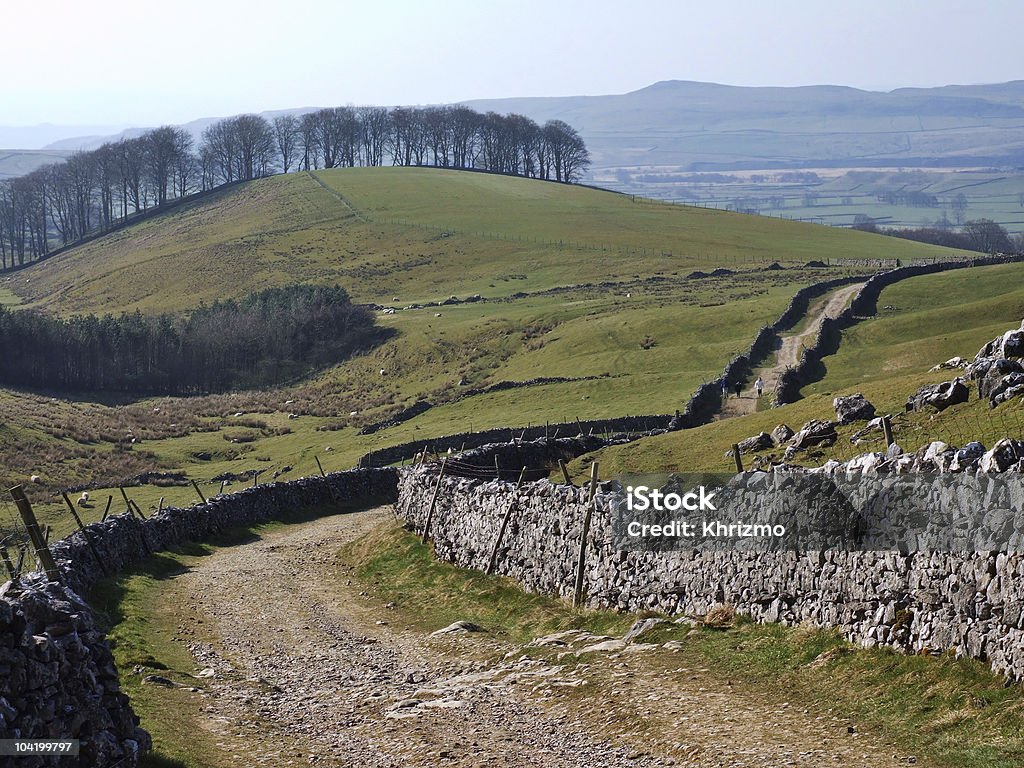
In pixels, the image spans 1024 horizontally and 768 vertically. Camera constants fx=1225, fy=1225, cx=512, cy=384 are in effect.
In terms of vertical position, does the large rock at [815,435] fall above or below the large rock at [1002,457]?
below

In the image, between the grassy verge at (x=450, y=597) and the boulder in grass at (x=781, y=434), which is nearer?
the grassy verge at (x=450, y=597)

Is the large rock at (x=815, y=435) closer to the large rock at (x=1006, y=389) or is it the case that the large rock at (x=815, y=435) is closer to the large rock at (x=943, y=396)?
the large rock at (x=943, y=396)

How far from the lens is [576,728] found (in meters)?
19.4

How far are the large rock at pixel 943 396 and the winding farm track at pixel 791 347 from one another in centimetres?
2502

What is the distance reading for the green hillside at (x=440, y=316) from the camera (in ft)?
256

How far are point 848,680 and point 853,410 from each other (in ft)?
69.5

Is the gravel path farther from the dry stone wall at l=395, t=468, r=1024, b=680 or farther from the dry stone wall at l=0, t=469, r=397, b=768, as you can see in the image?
the dry stone wall at l=0, t=469, r=397, b=768

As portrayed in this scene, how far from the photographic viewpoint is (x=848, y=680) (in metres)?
18.9

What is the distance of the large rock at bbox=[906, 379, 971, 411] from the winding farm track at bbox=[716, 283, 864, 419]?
2502 centimetres

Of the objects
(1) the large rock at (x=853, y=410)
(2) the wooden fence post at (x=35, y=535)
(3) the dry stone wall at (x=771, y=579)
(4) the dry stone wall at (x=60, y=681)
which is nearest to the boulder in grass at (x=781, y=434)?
(1) the large rock at (x=853, y=410)

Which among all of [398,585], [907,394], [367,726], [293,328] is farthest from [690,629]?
[293,328]

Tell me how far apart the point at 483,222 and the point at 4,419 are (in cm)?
10714

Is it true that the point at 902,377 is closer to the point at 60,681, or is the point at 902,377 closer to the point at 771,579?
the point at 771,579

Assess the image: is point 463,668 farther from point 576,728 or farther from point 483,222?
point 483,222
